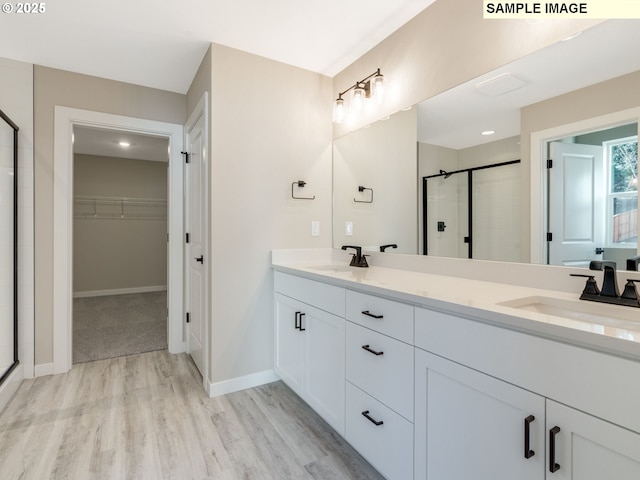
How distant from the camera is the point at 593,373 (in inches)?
30.0

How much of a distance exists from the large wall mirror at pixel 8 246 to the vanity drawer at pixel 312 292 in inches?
74.4

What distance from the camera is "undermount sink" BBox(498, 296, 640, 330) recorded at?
3.29 ft

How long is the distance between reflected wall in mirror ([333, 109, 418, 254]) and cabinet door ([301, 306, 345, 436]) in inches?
26.9

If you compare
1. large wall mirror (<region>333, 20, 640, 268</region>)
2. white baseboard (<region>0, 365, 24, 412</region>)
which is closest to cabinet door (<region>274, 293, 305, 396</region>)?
large wall mirror (<region>333, 20, 640, 268</region>)

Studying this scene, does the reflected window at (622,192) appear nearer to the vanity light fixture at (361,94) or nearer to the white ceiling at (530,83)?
the white ceiling at (530,83)

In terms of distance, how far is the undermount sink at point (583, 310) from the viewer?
100 centimetres

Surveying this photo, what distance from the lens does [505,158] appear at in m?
1.53

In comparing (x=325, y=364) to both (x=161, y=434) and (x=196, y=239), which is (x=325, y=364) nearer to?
(x=161, y=434)

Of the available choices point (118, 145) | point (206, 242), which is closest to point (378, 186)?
point (206, 242)

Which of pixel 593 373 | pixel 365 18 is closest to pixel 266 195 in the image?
pixel 365 18

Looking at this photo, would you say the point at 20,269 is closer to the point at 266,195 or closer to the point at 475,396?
the point at 266,195

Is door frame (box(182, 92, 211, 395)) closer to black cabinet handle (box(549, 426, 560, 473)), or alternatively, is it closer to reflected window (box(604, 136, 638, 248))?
black cabinet handle (box(549, 426, 560, 473))

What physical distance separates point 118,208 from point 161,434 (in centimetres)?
492

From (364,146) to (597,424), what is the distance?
1979 millimetres
